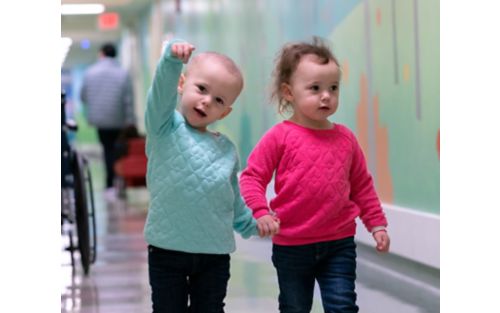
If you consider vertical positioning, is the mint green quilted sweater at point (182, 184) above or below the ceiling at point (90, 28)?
below

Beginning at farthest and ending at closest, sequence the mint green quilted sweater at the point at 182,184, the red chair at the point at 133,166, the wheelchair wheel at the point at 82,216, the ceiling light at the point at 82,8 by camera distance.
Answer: the ceiling light at the point at 82,8 → the red chair at the point at 133,166 → the wheelchair wheel at the point at 82,216 → the mint green quilted sweater at the point at 182,184

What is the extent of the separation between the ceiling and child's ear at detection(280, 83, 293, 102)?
14170 millimetres

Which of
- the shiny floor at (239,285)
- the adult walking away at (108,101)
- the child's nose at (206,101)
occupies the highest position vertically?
the adult walking away at (108,101)

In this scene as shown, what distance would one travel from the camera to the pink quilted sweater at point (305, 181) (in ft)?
10.3

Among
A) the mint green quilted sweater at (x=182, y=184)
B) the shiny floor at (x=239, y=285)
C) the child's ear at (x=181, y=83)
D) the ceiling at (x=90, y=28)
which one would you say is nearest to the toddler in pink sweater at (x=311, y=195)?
the mint green quilted sweater at (x=182, y=184)

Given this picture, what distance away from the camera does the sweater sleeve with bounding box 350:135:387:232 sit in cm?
327

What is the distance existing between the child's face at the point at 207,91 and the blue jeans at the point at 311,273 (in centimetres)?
56

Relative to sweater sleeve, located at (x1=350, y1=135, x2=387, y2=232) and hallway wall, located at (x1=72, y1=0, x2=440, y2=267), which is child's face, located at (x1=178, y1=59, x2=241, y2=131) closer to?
sweater sleeve, located at (x1=350, y1=135, x2=387, y2=232)

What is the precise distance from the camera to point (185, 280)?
115 inches

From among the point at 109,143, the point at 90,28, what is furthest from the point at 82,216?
the point at 90,28

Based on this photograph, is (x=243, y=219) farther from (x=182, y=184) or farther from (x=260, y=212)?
(x=182, y=184)

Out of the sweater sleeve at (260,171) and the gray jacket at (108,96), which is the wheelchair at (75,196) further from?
the gray jacket at (108,96)

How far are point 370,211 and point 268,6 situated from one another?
5.18 metres

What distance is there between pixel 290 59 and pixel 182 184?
687 millimetres
